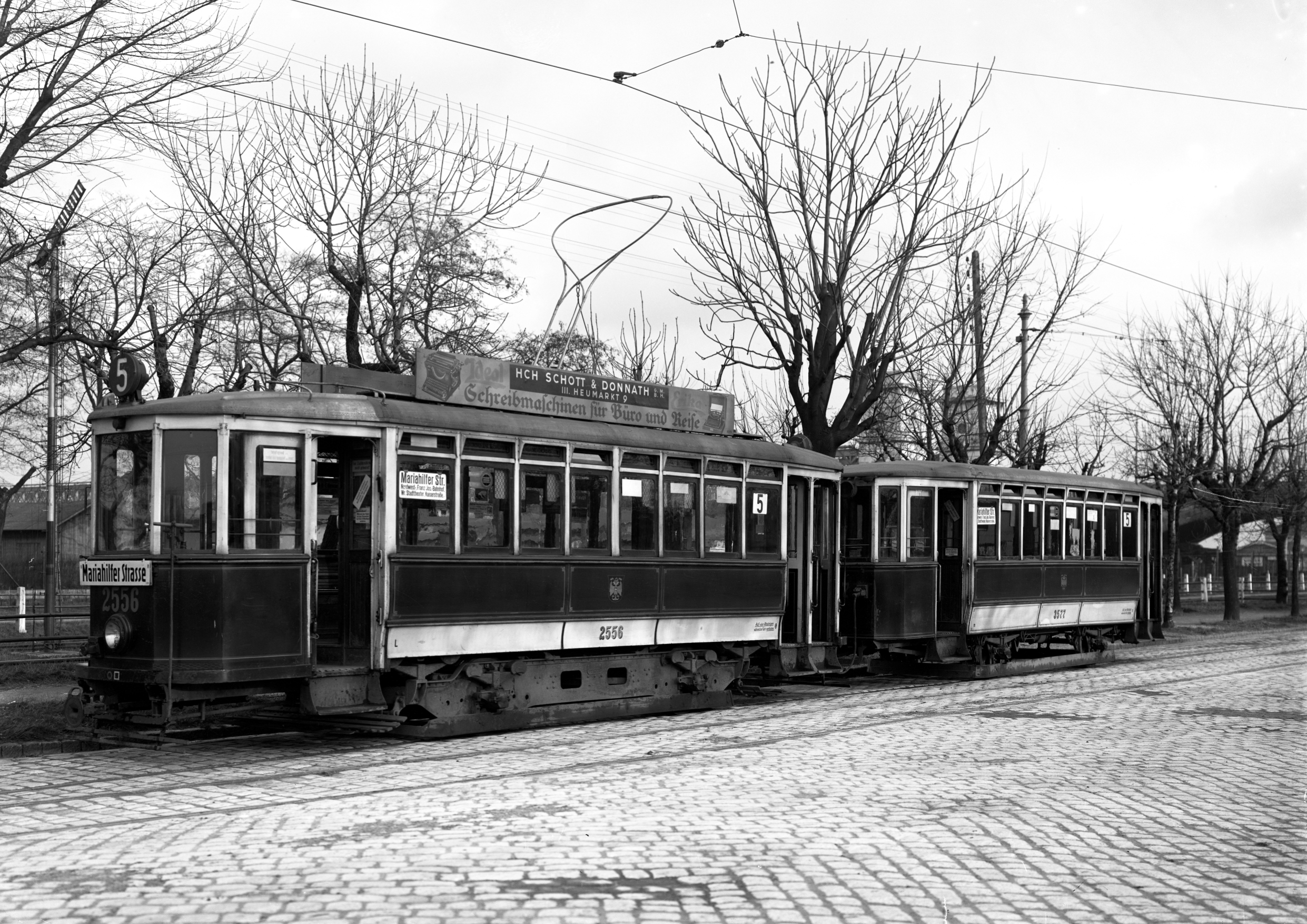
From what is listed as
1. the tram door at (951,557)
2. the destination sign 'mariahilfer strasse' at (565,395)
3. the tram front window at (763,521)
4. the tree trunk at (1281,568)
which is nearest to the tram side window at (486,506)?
the destination sign 'mariahilfer strasse' at (565,395)

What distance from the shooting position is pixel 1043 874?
22.4 ft

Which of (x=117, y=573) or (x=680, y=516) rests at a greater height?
(x=680, y=516)

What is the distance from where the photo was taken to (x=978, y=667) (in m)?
19.8

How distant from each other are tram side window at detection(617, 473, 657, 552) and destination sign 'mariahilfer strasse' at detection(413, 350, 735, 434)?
650 millimetres

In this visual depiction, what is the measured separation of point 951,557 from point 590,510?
754cm

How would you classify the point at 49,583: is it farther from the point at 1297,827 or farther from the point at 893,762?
the point at 1297,827

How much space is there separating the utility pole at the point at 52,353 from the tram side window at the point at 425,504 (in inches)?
240

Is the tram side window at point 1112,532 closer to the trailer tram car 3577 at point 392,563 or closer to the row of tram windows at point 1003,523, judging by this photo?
the row of tram windows at point 1003,523

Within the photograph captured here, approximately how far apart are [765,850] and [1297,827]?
325cm

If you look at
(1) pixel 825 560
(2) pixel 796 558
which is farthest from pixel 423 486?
(1) pixel 825 560

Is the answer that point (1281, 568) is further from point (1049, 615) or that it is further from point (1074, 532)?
point (1049, 615)

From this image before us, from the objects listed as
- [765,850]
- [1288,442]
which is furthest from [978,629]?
[1288,442]

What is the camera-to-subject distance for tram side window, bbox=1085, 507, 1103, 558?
22375 millimetres

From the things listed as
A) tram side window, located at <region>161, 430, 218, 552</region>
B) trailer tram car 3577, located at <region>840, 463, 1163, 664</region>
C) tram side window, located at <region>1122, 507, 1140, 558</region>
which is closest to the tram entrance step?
trailer tram car 3577, located at <region>840, 463, 1163, 664</region>
